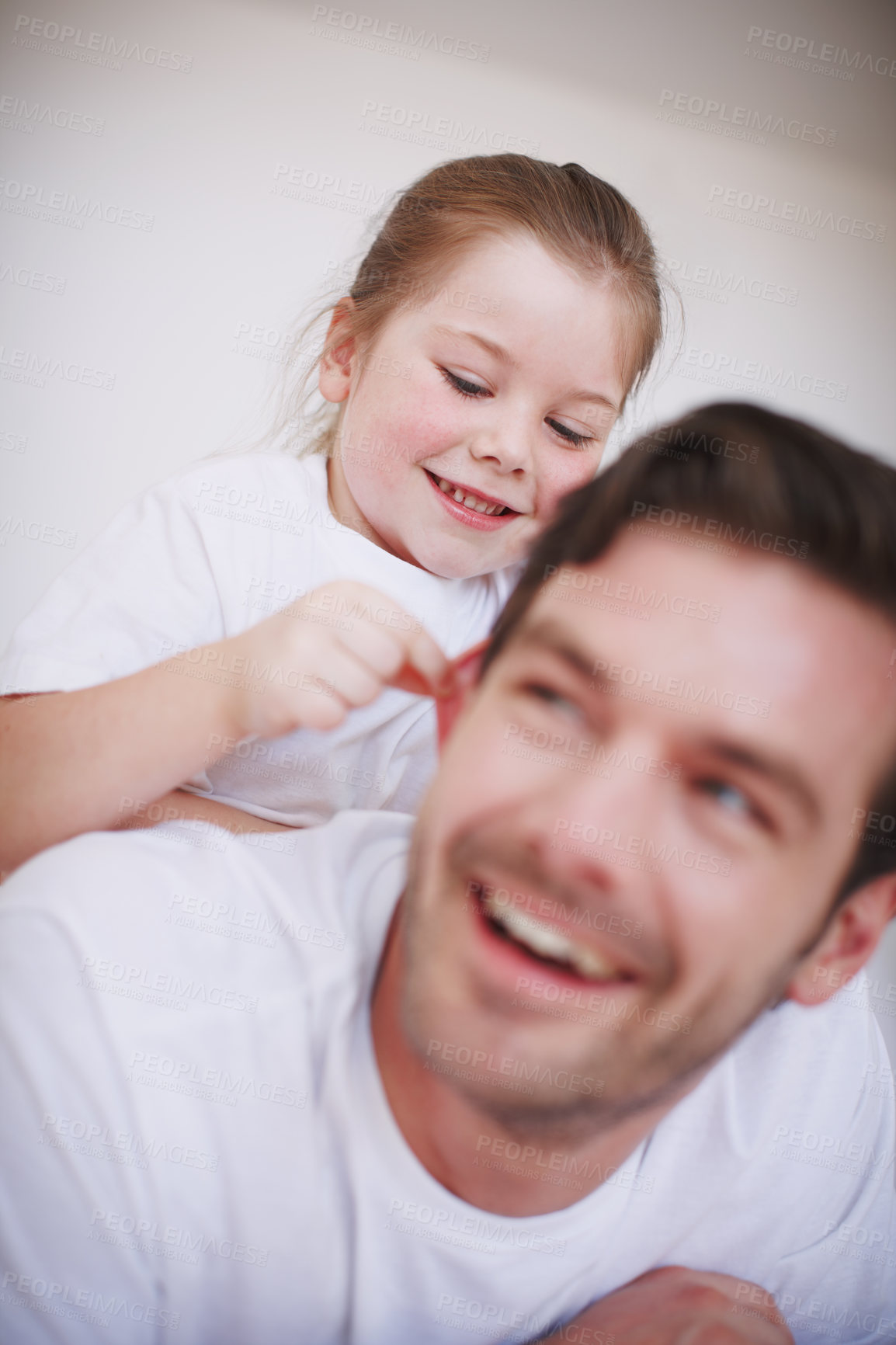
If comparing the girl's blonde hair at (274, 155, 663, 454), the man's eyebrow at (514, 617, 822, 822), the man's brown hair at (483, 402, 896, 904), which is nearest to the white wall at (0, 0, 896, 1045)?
the girl's blonde hair at (274, 155, 663, 454)

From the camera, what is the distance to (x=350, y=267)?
720 millimetres

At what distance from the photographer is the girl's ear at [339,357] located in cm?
69

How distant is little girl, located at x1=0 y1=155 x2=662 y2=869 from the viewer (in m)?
0.60

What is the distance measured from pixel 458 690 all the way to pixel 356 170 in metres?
0.43

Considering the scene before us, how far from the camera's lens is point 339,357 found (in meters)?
0.70

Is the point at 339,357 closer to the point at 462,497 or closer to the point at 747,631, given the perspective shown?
the point at 462,497

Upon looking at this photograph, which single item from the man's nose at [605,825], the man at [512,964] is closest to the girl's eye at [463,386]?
the man at [512,964]

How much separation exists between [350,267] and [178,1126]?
24.4 inches

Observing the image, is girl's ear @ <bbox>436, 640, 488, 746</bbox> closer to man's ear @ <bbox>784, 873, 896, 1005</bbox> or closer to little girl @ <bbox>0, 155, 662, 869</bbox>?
little girl @ <bbox>0, 155, 662, 869</bbox>

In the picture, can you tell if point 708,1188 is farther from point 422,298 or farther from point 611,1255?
point 422,298

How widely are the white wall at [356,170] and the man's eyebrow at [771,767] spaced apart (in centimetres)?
26

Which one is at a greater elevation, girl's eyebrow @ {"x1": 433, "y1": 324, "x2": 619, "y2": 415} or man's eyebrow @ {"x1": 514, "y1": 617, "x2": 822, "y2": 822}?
girl's eyebrow @ {"x1": 433, "y1": 324, "x2": 619, "y2": 415}

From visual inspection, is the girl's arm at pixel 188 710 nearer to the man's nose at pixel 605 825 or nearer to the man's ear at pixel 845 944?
the man's nose at pixel 605 825

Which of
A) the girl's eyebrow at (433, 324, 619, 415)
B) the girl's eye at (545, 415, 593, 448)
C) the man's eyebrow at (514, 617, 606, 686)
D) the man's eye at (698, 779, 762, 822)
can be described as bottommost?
the man's eye at (698, 779, 762, 822)
